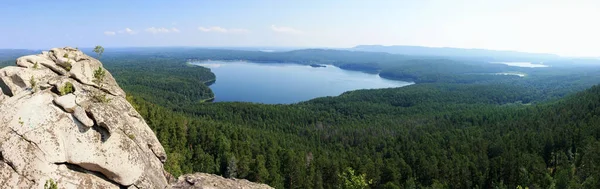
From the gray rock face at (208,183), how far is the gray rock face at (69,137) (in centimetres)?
76

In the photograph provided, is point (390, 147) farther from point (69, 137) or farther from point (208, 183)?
point (69, 137)

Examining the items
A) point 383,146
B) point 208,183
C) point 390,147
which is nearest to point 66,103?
point 208,183

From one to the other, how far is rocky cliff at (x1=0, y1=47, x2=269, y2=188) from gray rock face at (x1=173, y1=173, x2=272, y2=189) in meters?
0.03

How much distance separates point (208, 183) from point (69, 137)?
189 inches

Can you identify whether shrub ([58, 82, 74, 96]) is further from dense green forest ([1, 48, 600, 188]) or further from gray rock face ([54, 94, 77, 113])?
dense green forest ([1, 48, 600, 188])

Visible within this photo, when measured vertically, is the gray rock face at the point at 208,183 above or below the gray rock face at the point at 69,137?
below

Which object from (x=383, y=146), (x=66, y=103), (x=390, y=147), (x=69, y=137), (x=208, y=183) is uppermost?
(x=66, y=103)

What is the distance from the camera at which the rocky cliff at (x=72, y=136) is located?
31.6 feet

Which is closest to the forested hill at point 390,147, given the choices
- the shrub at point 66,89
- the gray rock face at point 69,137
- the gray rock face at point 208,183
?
the gray rock face at point 208,183

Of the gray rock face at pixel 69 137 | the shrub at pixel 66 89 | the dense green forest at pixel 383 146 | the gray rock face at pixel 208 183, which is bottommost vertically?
the dense green forest at pixel 383 146

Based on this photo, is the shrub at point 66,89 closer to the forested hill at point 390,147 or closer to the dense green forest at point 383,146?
the dense green forest at point 383,146

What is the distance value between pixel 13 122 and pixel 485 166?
4571cm

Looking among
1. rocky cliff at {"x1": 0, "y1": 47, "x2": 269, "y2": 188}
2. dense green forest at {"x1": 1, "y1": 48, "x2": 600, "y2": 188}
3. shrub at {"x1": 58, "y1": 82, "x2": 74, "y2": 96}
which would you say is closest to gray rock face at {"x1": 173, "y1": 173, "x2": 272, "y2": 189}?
rocky cliff at {"x1": 0, "y1": 47, "x2": 269, "y2": 188}

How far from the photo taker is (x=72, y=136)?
1039cm
